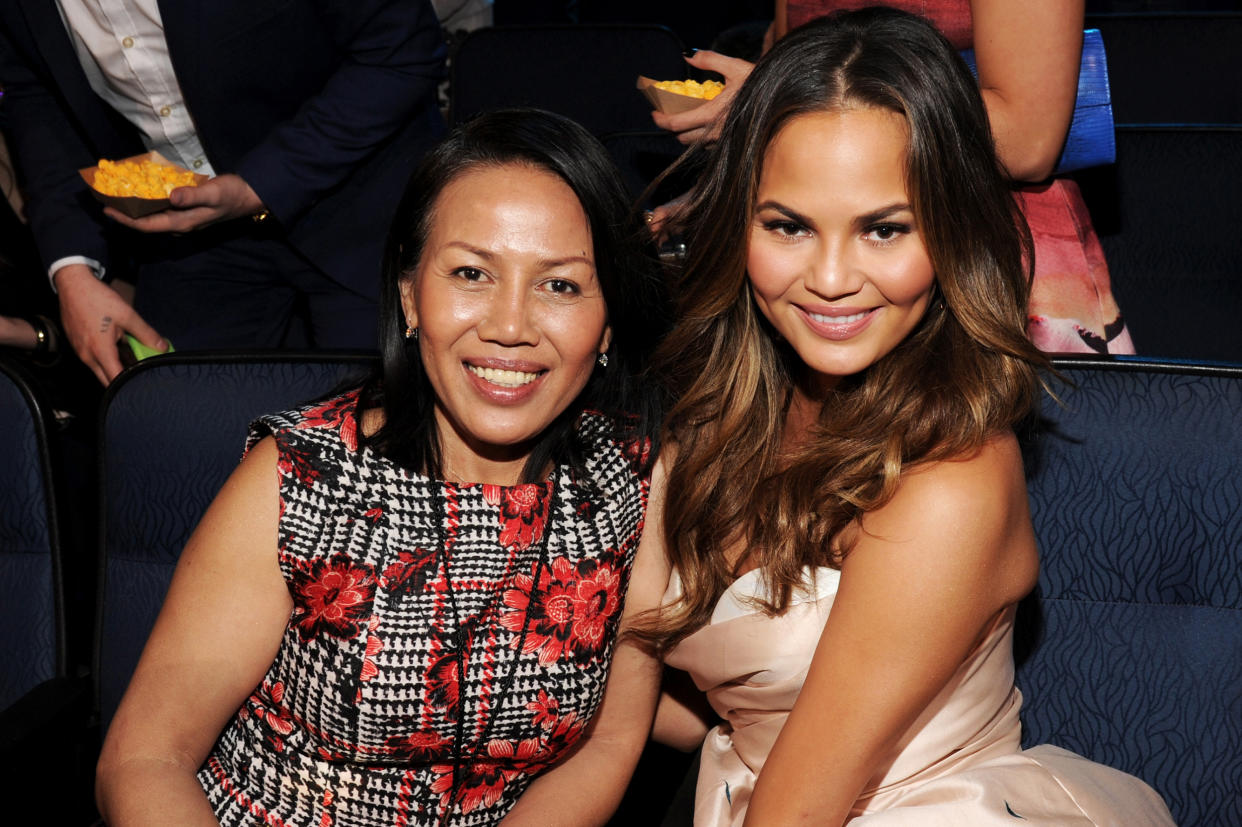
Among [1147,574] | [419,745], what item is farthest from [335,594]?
[1147,574]

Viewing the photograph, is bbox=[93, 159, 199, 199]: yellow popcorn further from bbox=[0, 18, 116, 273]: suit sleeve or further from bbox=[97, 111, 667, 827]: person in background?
bbox=[97, 111, 667, 827]: person in background

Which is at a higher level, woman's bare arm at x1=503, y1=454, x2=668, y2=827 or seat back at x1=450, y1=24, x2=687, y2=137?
seat back at x1=450, y1=24, x2=687, y2=137

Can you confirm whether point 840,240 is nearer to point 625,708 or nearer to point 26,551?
point 625,708

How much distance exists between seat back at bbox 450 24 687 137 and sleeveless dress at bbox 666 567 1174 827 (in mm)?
2063

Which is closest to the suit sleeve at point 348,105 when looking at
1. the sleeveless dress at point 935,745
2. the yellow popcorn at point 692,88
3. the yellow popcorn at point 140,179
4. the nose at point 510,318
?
the yellow popcorn at point 140,179

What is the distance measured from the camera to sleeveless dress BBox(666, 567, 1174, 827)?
136 centimetres

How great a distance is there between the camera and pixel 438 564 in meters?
1.46

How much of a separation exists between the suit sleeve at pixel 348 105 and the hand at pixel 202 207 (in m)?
0.03

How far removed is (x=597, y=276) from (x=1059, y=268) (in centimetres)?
65

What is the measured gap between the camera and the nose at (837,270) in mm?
1284

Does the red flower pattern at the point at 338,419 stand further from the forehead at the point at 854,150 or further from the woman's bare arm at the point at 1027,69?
the woman's bare arm at the point at 1027,69

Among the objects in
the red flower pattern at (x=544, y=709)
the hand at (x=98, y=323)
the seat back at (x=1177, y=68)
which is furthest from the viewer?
the seat back at (x=1177, y=68)

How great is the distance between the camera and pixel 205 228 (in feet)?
7.03

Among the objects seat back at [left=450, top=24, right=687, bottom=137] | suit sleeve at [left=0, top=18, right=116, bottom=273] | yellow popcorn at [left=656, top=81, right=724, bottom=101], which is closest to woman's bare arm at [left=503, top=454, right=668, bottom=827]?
yellow popcorn at [left=656, top=81, right=724, bottom=101]
